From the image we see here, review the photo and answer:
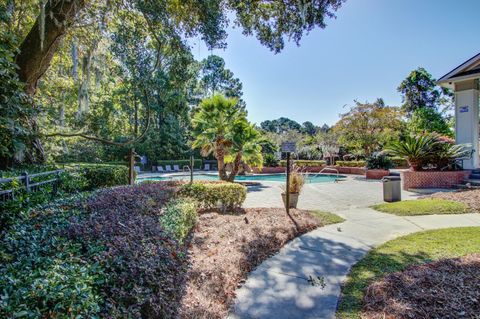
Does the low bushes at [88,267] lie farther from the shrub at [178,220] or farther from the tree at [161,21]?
the tree at [161,21]

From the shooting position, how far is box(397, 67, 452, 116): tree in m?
30.2

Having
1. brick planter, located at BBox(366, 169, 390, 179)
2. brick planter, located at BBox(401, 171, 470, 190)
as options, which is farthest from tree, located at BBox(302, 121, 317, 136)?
brick planter, located at BBox(401, 171, 470, 190)

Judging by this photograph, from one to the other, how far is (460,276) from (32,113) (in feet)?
23.2

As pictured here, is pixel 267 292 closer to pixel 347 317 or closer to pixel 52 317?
pixel 347 317

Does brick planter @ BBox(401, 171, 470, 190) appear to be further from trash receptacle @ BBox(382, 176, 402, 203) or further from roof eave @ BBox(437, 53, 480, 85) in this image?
roof eave @ BBox(437, 53, 480, 85)

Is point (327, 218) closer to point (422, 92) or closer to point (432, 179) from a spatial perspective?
point (432, 179)

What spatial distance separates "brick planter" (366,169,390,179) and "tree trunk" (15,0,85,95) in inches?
581

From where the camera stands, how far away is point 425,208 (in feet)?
22.3

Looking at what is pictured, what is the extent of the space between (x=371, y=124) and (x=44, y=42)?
60.5 ft

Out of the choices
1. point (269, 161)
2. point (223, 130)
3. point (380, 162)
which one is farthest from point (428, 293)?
point (269, 161)

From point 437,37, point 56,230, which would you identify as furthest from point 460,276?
point 437,37

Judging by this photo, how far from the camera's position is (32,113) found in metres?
5.30

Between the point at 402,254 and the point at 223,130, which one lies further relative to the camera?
the point at 223,130

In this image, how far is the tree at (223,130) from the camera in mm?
11430
